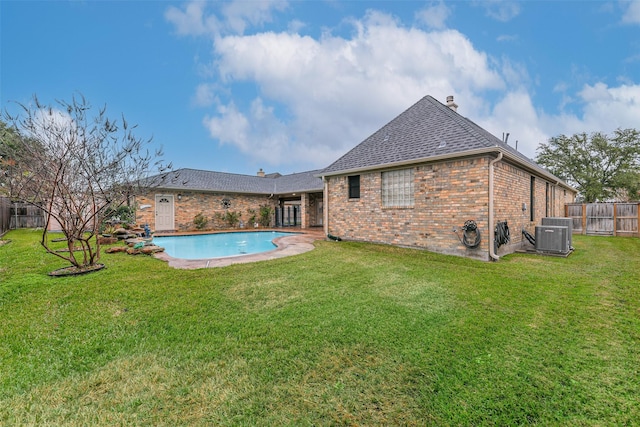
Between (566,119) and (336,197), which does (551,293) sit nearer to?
(336,197)

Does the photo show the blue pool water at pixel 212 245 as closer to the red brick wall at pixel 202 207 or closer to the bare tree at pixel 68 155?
the red brick wall at pixel 202 207

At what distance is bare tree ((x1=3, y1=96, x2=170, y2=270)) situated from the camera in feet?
17.0

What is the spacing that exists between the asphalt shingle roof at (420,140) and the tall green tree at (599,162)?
21341 mm

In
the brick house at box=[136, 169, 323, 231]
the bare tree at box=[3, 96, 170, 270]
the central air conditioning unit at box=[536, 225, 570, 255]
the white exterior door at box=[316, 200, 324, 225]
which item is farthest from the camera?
the white exterior door at box=[316, 200, 324, 225]

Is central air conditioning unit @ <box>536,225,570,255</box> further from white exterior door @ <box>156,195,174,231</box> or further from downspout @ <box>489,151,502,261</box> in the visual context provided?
white exterior door @ <box>156,195,174,231</box>

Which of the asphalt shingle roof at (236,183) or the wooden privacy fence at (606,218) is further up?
the asphalt shingle roof at (236,183)

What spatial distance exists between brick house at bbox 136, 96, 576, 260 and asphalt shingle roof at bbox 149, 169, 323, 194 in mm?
6225


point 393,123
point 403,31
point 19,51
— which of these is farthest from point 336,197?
point 19,51

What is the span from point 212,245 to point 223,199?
6.68 meters

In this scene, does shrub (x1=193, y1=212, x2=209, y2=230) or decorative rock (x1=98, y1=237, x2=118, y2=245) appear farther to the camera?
shrub (x1=193, y1=212, x2=209, y2=230)

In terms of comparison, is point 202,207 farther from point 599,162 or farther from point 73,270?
point 599,162

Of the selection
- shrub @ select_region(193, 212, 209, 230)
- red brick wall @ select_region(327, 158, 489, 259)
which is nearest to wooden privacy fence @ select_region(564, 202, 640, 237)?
red brick wall @ select_region(327, 158, 489, 259)

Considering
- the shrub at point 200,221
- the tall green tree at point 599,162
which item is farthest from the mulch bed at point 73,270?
the tall green tree at point 599,162

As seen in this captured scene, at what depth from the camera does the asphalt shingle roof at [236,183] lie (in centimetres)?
1678
